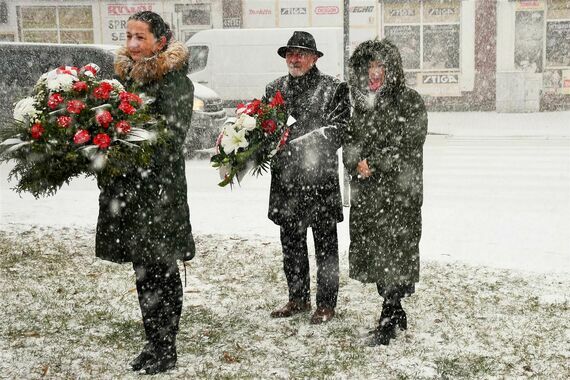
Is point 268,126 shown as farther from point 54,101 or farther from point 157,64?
point 54,101

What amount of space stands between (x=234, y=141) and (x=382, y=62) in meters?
1.03

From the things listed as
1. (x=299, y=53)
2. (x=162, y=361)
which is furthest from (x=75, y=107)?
(x=299, y=53)

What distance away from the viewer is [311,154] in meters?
4.95

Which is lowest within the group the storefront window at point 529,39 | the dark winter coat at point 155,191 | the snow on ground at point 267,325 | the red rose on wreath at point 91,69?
the snow on ground at point 267,325

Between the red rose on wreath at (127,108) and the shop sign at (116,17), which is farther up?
the shop sign at (116,17)

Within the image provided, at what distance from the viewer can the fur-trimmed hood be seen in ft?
13.2

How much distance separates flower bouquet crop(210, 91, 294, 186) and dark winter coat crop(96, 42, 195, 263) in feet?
1.80

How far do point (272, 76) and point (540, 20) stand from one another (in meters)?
9.27

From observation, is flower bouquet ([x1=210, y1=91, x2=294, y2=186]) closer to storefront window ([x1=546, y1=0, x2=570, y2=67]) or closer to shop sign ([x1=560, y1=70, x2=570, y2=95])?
shop sign ([x1=560, y1=70, x2=570, y2=95])

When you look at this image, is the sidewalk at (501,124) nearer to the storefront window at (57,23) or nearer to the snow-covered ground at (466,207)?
the snow-covered ground at (466,207)

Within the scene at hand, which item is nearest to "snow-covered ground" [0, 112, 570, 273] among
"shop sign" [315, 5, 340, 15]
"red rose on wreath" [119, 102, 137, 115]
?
"red rose on wreath" [119, 102, 137, 115]

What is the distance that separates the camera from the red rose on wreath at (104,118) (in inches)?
154

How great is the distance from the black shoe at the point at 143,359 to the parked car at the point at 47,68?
9.00 metres

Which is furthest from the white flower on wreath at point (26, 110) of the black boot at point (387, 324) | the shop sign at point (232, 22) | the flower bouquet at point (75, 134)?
the shop sign at point (232, 22)
